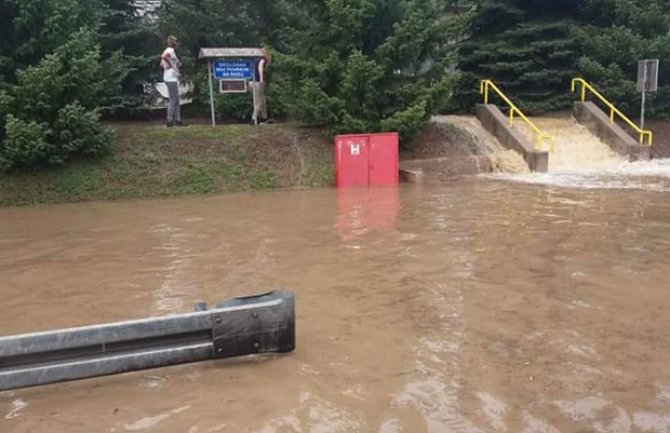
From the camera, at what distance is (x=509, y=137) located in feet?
63.1

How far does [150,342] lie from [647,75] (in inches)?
786

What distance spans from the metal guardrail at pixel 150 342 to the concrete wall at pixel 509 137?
14080 millimetres

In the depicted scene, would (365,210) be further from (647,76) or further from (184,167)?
(647,76)

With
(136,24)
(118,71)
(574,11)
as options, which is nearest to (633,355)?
(118,71)

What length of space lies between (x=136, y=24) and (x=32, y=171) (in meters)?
6.58

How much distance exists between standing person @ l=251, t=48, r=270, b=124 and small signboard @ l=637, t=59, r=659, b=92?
11.5m

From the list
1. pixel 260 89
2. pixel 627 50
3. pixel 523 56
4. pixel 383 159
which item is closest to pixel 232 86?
pixel 260 89

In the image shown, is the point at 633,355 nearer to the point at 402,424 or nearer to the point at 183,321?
the point at 402,424

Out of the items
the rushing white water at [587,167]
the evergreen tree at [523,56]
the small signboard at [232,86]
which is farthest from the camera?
the evergreen tree at [523,56]

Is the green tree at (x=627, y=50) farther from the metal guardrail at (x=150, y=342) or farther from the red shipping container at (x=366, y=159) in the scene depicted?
the metal guardrail at (x=150, y=342)

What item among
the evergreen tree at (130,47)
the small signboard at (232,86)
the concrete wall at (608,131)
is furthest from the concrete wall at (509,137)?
the evergreen tree at (130,47)

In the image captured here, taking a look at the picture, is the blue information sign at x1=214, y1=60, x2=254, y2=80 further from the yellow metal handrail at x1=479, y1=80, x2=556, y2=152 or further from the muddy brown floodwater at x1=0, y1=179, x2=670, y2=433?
the yellow metal handrail at x1=479, y1=80, x2=556, y2=152

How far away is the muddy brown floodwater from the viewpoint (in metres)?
4.16

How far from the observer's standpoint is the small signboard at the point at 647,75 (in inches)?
805
